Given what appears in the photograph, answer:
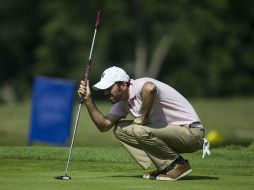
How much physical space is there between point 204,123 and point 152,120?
73.6 ft

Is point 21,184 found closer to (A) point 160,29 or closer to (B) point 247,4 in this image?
(A) point 160,29

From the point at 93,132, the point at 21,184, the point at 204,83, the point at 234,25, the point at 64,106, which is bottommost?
the point at 21,184

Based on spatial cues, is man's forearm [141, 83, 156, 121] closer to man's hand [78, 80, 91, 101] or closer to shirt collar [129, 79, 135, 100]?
shirt collar [129, 79, 135, 100]

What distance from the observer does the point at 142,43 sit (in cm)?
5838

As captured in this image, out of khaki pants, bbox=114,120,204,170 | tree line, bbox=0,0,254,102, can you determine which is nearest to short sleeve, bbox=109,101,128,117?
khaki pants, bbox=114,120,204,170

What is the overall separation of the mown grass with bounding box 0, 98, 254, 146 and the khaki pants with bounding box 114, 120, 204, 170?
15798 mm

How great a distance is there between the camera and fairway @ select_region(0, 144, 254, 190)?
27.3ft

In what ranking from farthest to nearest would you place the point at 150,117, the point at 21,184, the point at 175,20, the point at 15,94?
the point at 15,94 < the point at 175,20 < the point at 150,117 < the point at 21,184

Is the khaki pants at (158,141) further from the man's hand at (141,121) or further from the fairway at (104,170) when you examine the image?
the fairway at (104,170)

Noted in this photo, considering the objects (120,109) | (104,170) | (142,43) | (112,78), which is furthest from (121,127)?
(142,43)

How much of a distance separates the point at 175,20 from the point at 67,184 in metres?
50.4

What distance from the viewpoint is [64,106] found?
1928 centimetres

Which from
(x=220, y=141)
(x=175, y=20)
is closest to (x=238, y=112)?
(x=220, y=141)

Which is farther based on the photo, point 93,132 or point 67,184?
point 93,132
